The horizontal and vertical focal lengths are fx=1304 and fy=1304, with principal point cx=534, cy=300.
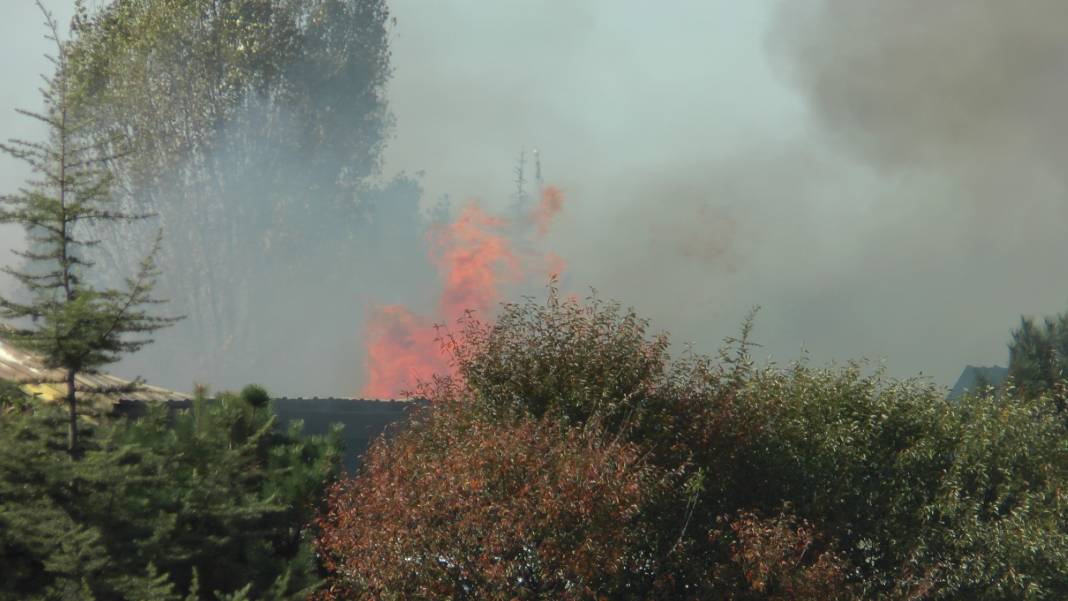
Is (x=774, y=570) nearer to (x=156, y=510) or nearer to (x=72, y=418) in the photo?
(x=156, y=510)

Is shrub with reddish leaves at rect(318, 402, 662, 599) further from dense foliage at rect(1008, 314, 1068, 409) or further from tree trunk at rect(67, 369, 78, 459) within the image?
dense foliage at rect(1008, 314, 1068, 409)

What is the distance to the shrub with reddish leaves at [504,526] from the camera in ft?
48.0

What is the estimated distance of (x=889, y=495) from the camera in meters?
20.5

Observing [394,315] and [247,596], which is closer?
[247,596]

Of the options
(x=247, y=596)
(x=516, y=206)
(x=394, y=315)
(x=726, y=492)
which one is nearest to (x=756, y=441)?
(x=726, y=492)

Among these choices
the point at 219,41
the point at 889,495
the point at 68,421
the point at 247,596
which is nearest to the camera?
the point at 68,421

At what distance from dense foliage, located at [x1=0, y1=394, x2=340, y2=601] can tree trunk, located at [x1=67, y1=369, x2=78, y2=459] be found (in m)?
0.11

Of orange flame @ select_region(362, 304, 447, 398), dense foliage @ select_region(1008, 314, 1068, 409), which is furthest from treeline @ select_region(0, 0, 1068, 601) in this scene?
orange flame @ select_region(362, 304, 447, 398)

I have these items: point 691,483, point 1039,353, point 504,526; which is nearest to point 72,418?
point 504,526

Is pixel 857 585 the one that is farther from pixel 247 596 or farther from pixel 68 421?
pixel 68 421

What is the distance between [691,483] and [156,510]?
703 centimetres

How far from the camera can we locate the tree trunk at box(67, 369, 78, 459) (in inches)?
573

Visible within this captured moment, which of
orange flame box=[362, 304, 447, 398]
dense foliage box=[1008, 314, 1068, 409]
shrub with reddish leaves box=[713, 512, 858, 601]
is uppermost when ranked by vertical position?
orange flame box=[362, 304, 447, 398]

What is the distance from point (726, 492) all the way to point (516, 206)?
80.6 m
